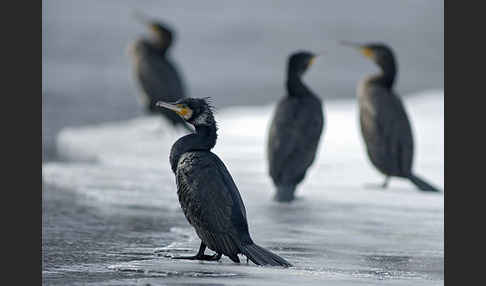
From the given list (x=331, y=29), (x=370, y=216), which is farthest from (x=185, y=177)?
(x=331, y=29)

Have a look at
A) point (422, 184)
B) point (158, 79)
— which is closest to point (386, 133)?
point (422, 184)

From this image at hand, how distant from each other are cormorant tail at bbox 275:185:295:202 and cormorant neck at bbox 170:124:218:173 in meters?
2.79

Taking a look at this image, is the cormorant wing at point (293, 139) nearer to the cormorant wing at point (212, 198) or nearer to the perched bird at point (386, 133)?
the perched bird at point (386, 133)

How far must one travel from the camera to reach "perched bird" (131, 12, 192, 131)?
1303 cm

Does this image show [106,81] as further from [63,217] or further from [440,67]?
[63,217]

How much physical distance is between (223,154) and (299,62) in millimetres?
2554

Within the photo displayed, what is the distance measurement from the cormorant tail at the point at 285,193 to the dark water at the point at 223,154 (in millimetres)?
101

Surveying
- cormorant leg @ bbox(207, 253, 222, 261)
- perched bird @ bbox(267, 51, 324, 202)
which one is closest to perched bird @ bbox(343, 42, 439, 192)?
perched bird @ bbox(267, 51, 324, 202)

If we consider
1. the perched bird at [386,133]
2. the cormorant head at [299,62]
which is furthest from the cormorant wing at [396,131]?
the cormorant head at [299,62]

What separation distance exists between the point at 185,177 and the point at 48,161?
551 cm

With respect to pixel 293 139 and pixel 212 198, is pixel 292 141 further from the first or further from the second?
pixel 212 198

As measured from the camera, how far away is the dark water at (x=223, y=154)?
5.65 meters

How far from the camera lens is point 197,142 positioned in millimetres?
5668

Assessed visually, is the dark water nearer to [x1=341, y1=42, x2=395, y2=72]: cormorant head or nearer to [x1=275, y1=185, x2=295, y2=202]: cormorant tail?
[x1=275, y1=185, x2=295, y2=202]: cormorant tail
